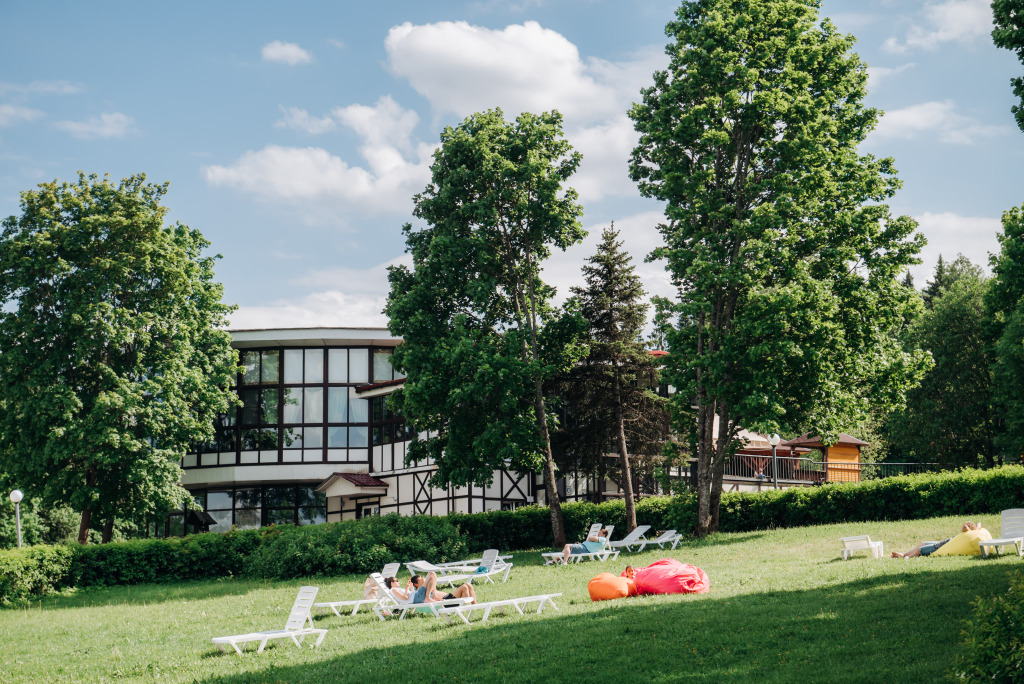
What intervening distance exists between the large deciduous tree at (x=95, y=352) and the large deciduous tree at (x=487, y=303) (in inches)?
337

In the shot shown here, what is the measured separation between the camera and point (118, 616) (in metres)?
19.7

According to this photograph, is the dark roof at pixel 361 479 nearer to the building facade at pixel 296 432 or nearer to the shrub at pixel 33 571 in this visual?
the building facade at pixel 296 432

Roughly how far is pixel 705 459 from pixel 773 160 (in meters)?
8.84

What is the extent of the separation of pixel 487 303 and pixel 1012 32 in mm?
18422

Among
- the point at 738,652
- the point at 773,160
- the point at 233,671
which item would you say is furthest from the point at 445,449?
the point at 738,652

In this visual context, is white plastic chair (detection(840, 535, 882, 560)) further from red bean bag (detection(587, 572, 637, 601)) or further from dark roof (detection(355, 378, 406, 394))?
dark roof (detection(355, 378, 406, 394))

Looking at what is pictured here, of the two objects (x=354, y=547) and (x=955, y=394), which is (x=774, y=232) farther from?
(x=955, y=394)

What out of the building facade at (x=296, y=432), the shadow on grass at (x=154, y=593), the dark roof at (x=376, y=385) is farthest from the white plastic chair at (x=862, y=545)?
the building facade at (x=296, y=432)

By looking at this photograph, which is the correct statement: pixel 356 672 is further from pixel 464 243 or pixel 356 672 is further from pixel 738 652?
pixel 464 243

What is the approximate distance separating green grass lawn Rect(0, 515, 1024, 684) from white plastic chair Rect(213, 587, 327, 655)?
192 mm

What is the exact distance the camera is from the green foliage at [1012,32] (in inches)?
513

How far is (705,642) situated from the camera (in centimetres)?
1134

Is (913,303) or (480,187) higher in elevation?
(480,187)

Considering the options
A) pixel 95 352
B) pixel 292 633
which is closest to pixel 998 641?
pixel 292 633
